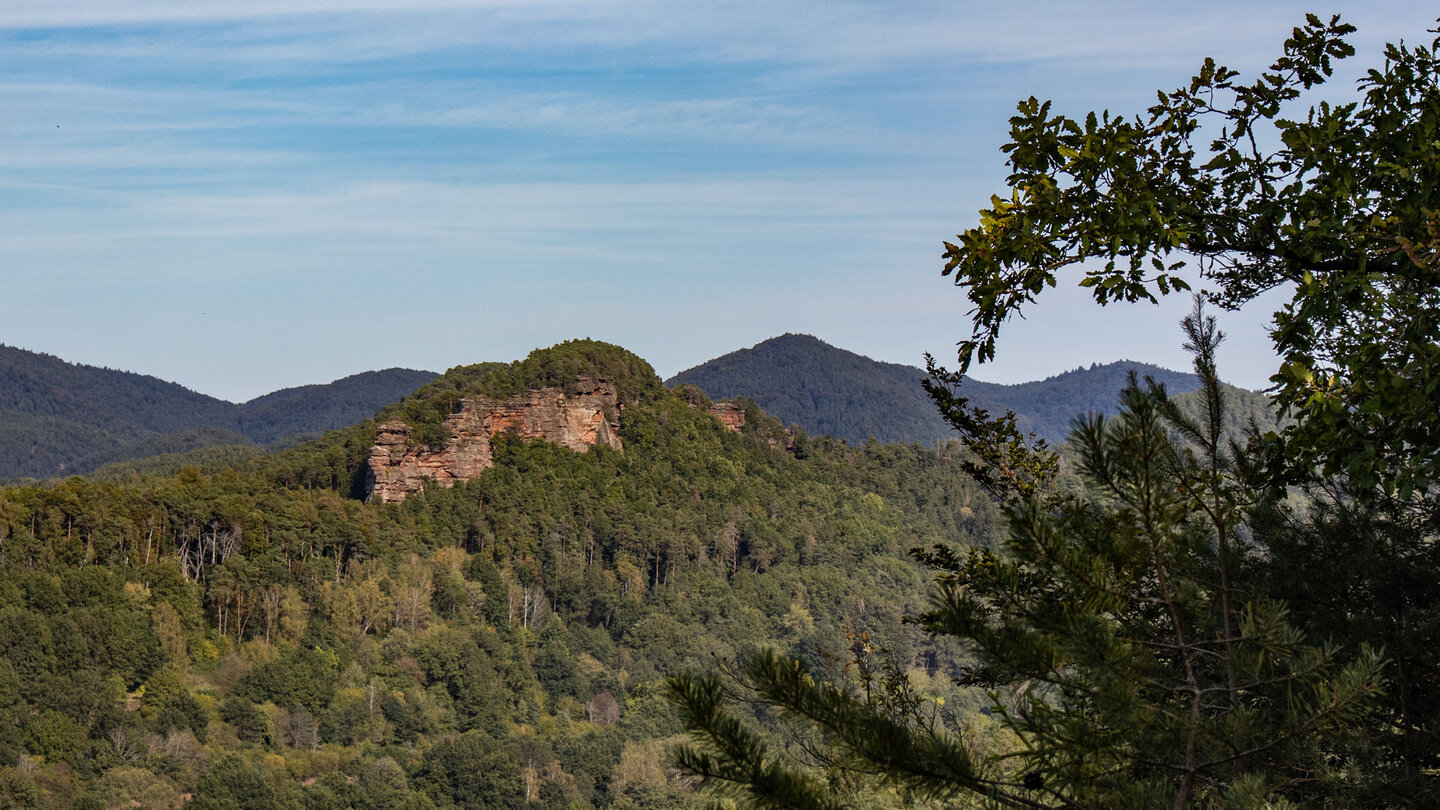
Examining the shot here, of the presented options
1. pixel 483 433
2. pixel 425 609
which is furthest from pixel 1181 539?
pixel 483 433

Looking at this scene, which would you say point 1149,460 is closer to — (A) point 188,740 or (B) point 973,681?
(B) point 973,681

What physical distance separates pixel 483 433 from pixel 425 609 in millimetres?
16601

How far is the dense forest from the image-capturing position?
154 feet

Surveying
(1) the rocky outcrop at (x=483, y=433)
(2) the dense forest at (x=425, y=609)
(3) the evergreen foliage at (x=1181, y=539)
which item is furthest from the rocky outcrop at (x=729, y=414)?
(3) the evergreen foliage at (x=1181, y=539)

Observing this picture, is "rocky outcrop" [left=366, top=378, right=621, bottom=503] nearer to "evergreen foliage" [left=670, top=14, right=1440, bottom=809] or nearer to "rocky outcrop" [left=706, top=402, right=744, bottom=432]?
"rocky outcrop" [left=706, top=402, right=744, bottom=432]

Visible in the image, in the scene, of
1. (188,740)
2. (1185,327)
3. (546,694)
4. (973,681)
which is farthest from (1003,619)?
(546,694)

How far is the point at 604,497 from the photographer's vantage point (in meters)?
85.9

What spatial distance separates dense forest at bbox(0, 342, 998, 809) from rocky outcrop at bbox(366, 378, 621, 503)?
100cm

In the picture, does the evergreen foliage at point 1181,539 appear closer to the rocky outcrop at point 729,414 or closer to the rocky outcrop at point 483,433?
the rocky outcrop at point 483,433

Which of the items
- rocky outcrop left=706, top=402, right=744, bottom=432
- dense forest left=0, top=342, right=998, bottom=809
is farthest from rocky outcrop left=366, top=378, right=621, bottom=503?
rocky outcrop left=706, top=402, right=744, bottom=432

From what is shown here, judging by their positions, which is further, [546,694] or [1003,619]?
[546,694]

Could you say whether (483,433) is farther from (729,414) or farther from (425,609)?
(729,414)

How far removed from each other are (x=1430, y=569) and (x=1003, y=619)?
3396 mm

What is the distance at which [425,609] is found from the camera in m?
65.9
